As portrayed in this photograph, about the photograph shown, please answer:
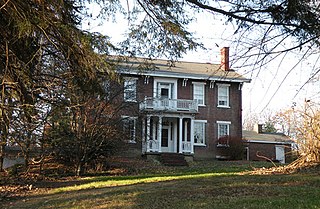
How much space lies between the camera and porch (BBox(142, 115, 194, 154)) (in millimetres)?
27417

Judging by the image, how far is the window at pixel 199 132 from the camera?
29.6 m

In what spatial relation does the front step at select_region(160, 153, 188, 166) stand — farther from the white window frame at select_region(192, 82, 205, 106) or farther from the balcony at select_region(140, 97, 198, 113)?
the white window frame at select_region(192, 82, 205, 106)

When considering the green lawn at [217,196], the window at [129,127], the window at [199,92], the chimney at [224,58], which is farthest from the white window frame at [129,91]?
the chimney at [224,58]

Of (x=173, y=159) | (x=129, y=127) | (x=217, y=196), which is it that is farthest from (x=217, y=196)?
(x=173, y=159)

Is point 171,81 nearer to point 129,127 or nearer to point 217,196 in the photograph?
point 129,127

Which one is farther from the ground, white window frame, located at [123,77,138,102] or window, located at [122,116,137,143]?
white window frame, located at [123,77,138,102]

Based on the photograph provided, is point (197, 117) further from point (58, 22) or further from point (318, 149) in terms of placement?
point (58, 22)

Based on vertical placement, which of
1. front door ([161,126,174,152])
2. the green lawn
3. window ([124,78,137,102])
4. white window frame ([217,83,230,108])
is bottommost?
the green lawn

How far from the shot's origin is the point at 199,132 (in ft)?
98.1

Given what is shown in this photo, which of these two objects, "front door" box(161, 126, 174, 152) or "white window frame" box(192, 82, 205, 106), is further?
"white window frame" box(192, 82, 205, 106)

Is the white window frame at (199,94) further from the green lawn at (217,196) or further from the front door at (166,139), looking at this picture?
the green lawn at (217,196)

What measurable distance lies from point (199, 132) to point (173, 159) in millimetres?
4699

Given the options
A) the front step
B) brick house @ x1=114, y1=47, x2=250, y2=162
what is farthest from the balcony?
the front step

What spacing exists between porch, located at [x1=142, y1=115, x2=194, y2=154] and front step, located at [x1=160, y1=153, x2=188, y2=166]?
0.85 m
